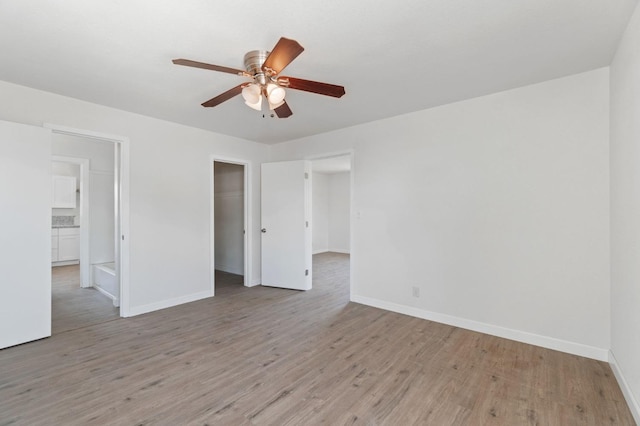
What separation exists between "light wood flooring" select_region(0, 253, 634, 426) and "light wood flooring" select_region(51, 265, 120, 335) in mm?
229

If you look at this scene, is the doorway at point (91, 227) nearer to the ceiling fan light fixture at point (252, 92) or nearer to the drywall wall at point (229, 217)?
the drywall wall at point (229, 217)

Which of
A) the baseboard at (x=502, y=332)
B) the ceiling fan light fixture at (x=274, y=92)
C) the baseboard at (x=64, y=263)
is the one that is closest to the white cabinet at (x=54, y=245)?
the baseboard at (x=64, y=263)

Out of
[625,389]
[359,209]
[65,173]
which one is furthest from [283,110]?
[65,173]

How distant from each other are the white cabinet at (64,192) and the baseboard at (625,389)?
934cm

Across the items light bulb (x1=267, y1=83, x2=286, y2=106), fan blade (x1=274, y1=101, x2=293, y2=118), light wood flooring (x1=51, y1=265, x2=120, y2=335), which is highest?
fan blade (x1=274, y1=101, x2=293, y2=118)

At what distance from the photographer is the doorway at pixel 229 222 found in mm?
5809

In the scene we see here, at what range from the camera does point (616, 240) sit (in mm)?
2264

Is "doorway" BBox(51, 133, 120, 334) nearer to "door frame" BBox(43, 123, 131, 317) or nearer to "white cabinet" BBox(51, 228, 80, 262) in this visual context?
"door frame" BBox(43, 123, 131, 317)

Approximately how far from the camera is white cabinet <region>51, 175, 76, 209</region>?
262 inches

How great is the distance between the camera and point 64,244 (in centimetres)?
667

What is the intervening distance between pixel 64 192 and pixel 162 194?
4.83 m

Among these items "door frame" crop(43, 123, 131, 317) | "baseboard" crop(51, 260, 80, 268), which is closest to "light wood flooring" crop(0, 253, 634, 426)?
"door frame" crop(43, 123, 131, 317)

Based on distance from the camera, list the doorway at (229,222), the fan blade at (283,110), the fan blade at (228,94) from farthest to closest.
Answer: the doorway at (229,222), the fan blade at (283,110), the fan blade at (228,94)

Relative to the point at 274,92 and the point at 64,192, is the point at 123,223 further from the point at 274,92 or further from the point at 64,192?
the point at 64,192
